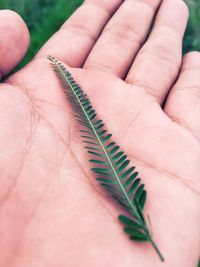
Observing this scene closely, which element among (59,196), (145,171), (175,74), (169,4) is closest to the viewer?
(59,196)

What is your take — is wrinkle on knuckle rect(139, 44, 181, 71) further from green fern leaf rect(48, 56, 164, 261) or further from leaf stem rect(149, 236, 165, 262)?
leaf stem rect(149, 236, 165, 262)

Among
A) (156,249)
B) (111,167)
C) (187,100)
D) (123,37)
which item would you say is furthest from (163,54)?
(156,249)

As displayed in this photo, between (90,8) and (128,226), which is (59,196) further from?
(90,8)

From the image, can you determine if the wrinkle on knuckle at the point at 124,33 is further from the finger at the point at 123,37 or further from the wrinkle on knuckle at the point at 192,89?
the wrinkle on knuckle at the point at 192,89

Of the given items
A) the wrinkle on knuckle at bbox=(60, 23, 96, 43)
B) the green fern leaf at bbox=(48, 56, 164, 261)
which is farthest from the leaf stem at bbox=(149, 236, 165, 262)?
the wrinkle on knuckle at bbox=(60, 23, 96, 43)

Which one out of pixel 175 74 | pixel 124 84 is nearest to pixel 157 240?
pixel 124 84

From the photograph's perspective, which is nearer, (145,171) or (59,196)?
(59,196)

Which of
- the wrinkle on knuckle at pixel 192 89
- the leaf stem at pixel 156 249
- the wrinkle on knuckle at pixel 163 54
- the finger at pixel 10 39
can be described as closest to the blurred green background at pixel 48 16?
the wrinkle on knuckle at pixel 163 54

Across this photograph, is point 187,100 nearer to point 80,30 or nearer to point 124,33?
point 124,33
